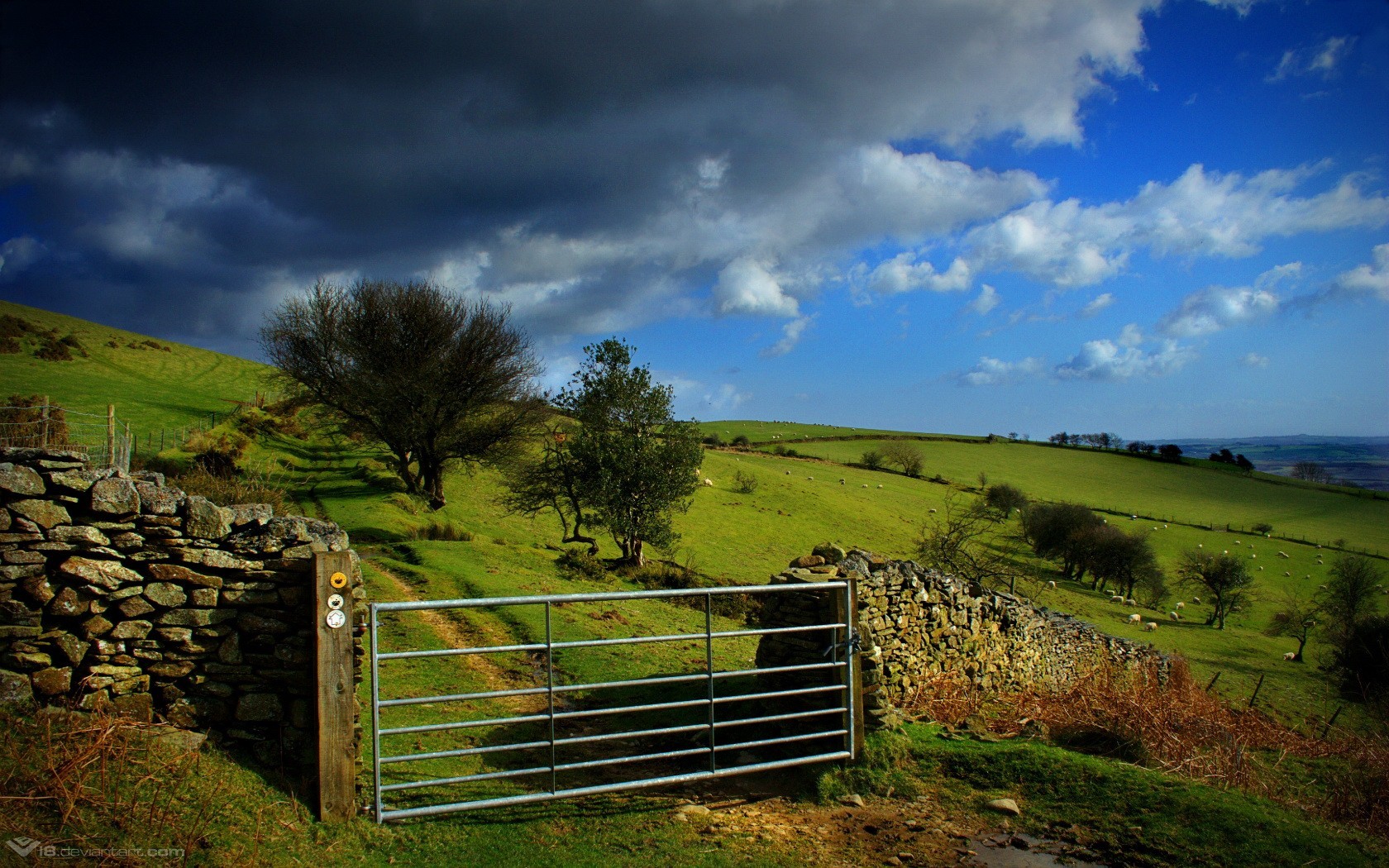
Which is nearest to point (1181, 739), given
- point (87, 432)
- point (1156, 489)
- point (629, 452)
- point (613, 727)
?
point (613, 727)

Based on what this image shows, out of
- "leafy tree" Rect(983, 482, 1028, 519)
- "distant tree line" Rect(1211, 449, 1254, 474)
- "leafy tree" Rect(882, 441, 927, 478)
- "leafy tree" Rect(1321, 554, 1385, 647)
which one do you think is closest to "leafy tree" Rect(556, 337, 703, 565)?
"leafy tree" Rect(1321, 554, 1385, 647)

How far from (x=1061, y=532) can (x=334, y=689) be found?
5666cm

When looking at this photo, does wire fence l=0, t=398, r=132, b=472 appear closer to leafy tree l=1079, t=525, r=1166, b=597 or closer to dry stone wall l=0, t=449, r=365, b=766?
dry stone wall l=0, t=449, r=365, b=766

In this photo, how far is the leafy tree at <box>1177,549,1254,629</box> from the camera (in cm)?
4188

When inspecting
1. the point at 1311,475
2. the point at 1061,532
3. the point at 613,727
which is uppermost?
the point at 613,727

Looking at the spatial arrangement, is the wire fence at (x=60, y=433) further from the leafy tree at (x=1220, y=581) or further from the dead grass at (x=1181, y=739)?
the leafy tree at (x=1220, y=581)

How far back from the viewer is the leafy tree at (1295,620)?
38344 mm

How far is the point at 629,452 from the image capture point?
84.9 ft

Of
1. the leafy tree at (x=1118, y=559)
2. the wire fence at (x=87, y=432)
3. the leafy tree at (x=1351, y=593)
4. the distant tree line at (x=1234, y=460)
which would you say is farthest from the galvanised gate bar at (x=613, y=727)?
the distant tree line at (x=1234, y=460)

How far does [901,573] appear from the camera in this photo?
10398mm

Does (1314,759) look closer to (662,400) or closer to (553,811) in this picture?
(553,811)

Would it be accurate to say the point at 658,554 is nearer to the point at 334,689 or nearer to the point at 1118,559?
the point at 334,689

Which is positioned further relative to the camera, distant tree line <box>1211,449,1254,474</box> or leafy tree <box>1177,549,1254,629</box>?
distant tree line <box>1211,449,1254,474</box>

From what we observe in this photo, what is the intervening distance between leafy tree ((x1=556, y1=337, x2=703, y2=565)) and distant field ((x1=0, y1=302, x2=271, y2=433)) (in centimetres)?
1761
